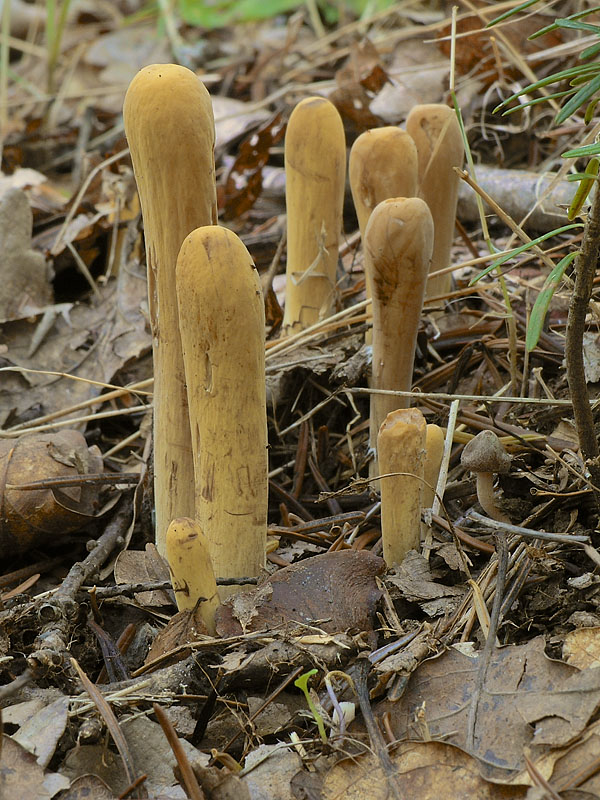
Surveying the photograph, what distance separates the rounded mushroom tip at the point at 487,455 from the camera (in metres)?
1.72

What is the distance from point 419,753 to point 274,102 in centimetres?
404

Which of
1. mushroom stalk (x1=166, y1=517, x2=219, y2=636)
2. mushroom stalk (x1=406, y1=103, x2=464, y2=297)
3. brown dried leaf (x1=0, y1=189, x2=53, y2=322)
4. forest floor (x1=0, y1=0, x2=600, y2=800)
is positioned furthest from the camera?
brown dried leaf (x1=0, y1=189, x2=53, y2=322)

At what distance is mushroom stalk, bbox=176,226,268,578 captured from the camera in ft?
5.31

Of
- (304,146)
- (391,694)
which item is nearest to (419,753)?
(391,694)

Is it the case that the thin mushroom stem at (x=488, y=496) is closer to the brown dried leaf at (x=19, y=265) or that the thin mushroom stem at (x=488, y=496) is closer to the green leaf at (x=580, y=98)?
the green leaf at (x=580, y=98)

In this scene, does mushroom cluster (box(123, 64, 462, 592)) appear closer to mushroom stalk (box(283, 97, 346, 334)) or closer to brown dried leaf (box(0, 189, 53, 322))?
mushroom stalk (box(283, 97, 346, 334))

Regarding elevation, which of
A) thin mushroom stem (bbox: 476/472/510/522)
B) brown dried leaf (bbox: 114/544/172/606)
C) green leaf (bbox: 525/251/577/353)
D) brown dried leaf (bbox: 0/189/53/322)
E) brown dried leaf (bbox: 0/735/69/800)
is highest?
green leaf (bbox: 525/251/577/353)

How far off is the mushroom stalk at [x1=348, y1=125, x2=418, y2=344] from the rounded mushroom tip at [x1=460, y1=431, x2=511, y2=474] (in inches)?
24.0

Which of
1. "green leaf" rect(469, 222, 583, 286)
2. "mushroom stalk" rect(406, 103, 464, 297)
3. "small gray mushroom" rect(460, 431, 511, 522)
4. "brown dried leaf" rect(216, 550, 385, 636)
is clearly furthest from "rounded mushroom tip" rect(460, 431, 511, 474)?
"mushroom stalk" rect(406, 103, 464, 297)

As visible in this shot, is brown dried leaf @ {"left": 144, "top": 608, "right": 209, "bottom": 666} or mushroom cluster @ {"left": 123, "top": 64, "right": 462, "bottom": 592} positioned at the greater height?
mushroom cluster @ {"left": 123, "top": 64, "right": 462, "bottom": 592}

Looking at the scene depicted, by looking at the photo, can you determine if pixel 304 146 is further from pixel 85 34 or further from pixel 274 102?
pixel 85 34

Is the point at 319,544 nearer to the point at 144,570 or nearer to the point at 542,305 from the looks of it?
the point at 144,570

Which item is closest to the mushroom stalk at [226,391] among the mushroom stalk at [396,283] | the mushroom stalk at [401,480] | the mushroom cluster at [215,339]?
the mushroom cluster at [215,339]

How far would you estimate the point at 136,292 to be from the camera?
10.3 feet
